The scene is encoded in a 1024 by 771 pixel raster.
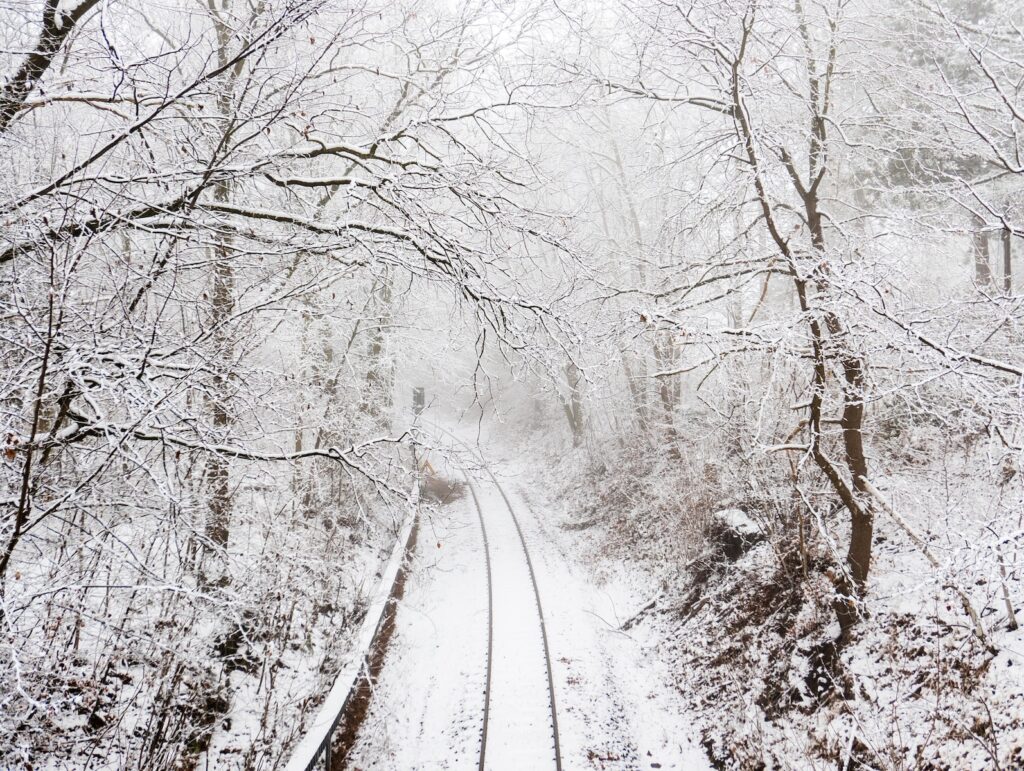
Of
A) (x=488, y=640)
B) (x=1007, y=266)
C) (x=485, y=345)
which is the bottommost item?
(x=488, y=640)

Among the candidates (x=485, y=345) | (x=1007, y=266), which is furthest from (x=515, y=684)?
(x=1007, y=266)

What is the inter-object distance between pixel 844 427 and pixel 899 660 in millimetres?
2617

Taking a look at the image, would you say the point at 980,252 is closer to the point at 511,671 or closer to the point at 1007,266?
the point at 511,671

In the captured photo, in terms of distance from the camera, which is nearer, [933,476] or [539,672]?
[933,476]

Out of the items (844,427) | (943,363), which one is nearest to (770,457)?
(844,427)

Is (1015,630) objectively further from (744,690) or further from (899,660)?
(744,690)

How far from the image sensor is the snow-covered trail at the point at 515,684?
726 cm

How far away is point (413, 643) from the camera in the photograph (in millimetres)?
10211

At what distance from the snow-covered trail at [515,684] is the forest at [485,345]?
9cm

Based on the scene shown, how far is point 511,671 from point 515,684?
1.15ft

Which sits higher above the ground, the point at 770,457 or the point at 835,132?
the point at 835,132

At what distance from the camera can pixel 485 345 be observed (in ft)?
16.8

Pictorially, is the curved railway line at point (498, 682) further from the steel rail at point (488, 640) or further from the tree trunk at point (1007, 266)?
the tree trunk at point (1007, 266)

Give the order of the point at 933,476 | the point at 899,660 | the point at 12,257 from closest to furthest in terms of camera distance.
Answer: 1. the point at 12,257
2. the point at 899,660
3. the point at 933,476
